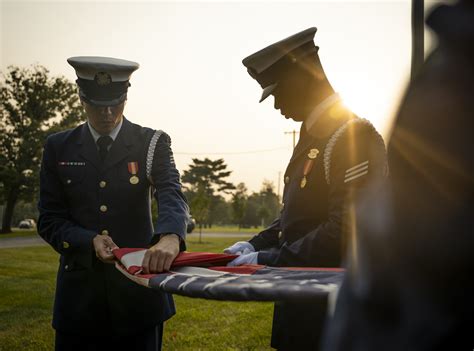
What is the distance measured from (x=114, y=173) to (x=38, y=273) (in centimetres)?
1122

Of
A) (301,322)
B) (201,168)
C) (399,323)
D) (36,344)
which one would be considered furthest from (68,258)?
(201,168)

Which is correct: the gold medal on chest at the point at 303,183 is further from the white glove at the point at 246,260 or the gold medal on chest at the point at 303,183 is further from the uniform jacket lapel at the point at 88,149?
the uniform jacket lapel at the point at 88,149

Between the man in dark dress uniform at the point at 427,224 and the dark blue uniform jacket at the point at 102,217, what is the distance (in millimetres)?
1983

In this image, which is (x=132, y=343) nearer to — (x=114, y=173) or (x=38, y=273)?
(x=114, y=173)

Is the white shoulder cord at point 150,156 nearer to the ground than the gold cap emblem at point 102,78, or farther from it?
nearer to the ground

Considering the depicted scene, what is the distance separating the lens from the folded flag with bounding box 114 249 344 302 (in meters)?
0.97

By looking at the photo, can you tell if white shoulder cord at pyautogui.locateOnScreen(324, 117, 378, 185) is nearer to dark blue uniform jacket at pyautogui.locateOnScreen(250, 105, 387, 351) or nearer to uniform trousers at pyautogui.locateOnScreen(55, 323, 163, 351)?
dark blue uniform jacket at pyautogui.locateOnScreen(250, 105, 387, 351)

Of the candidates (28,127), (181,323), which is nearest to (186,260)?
(181,323)

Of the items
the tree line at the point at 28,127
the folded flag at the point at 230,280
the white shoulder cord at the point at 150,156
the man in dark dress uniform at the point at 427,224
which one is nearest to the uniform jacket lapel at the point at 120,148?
the white shoulder cord at the point at 150,156

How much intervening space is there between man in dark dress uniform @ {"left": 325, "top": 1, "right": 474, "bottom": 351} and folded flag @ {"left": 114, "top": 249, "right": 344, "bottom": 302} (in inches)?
20.7

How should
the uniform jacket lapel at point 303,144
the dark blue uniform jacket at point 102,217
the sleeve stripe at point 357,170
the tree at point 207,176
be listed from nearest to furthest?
the sleeve stripe at point 357,170, the uniform jacket lapel at point 303,144, the dark blue uniform jacket at point 102,217, the tree at point 207,176

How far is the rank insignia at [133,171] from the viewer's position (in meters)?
2.69

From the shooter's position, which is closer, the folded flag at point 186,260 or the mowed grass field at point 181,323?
the folded flag at point 186,260

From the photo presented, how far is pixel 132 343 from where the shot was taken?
2.53 meters
